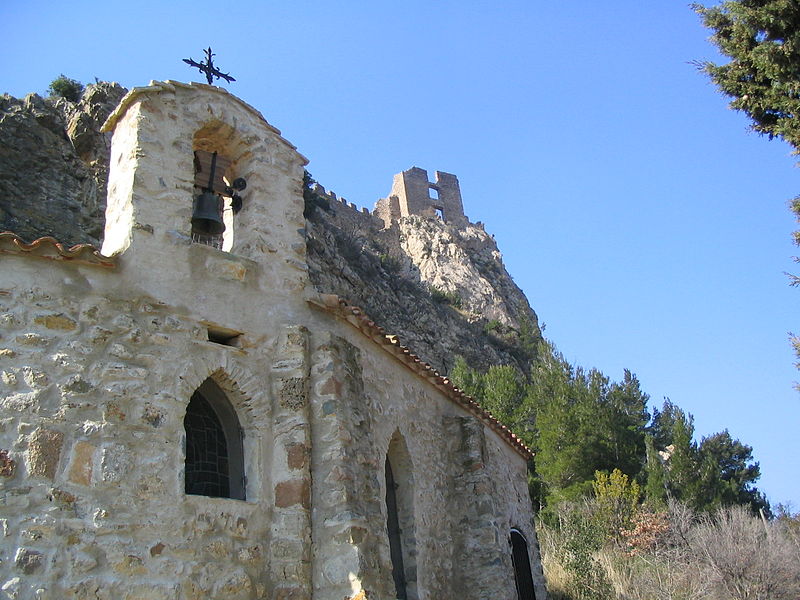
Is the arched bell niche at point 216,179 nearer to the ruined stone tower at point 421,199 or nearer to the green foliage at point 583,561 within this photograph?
the green foliage at point 583,561

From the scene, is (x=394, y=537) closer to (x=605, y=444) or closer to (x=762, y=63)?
(x=762, y=63)

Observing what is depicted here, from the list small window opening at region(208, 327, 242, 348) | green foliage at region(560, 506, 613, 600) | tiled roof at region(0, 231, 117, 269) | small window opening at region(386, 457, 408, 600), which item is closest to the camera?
tiled roof at region(0, 231, 117, 269)

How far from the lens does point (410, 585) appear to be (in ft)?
27.7

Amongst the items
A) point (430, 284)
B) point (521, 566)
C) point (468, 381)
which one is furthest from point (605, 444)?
point (430, 284)

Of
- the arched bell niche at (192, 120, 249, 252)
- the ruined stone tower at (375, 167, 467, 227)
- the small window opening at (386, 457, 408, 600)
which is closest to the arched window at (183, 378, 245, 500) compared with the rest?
the arched bell niche at (192, 120, 249, 252)

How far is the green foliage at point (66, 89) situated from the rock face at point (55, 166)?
611 mm

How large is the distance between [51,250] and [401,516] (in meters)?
4.77

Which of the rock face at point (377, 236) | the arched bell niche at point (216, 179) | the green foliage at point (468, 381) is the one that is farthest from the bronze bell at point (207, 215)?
the green foliage at point (468, 381)

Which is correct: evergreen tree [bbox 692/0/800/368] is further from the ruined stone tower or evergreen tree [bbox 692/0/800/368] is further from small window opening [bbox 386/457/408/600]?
the ruined stone tower

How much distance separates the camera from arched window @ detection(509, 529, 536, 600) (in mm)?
10867

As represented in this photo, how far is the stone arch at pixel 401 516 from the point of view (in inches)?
332

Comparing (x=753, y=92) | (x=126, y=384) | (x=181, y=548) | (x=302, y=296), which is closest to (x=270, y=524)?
(x=181, y=548)

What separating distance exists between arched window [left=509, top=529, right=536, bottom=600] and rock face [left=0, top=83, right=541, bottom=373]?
498 inches

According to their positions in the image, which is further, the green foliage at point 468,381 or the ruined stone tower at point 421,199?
the ruined stone tower at point 421,199
